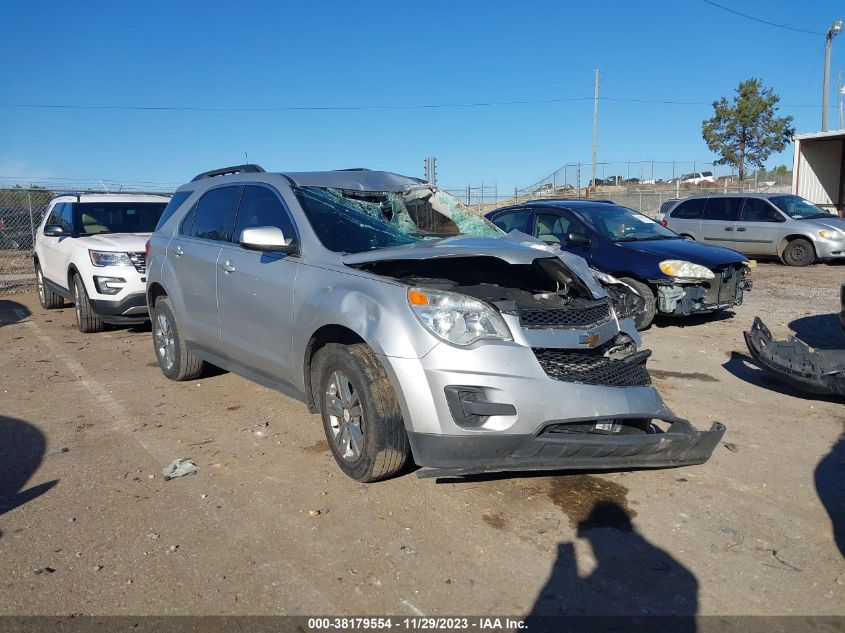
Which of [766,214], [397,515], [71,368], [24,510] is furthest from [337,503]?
[766,214]

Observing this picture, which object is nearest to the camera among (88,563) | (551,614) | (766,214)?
(551,614)

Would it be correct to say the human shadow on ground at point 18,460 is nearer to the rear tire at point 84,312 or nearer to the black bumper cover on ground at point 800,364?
the rear tire at point 84,312

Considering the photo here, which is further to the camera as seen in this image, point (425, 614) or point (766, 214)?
point (766, 214)

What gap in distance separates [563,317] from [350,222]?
1.63m

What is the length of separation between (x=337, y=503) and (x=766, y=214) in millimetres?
14948

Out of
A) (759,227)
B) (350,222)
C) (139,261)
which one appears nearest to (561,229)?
(350,222)

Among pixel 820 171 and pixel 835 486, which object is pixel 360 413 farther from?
pixel 820 171

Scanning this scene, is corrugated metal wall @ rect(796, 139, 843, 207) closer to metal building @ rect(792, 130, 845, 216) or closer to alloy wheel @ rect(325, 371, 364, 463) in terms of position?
metal building @ rect(792, 130, 845, 216)

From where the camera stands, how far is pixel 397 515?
3.74 m

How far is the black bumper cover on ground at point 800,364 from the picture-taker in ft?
17.4

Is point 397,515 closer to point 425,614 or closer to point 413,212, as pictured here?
point 425,614

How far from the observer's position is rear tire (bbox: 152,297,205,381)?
6.16m

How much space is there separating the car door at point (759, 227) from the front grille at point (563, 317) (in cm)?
1349

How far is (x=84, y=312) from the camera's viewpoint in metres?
8.84
